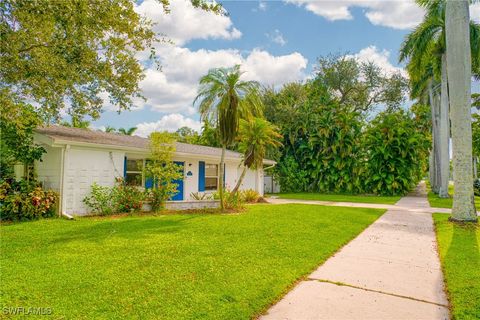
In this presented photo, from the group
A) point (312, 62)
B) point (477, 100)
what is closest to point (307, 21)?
point (312, 62)

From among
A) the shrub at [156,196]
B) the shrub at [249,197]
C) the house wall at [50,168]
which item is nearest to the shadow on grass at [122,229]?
the shrub at [156,196]

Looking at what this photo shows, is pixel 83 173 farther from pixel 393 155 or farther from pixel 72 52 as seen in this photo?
pixel 393 155

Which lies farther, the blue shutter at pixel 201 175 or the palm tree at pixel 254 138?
the blue shutter at pixel 201 175

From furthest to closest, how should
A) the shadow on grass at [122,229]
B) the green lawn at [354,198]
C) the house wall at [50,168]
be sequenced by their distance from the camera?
the green lawn at [354,198] < the house wall at [50,168] < the shadow on grass at [122,229]

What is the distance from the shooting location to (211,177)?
1580 cm

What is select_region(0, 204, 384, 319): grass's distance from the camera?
11.1 feet

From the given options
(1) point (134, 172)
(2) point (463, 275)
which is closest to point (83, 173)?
(1) point (134, 172)

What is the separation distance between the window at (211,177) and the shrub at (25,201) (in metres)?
7.41

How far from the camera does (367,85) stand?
29.3 meters

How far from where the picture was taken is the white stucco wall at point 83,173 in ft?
31.4

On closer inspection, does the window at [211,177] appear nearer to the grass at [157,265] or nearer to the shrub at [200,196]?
the shrub at [200,196]

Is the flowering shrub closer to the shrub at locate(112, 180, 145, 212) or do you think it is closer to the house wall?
the shrub at locate(112, 180, 145, 212)

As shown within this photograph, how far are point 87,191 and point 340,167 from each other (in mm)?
18586

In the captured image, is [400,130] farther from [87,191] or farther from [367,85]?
[87,191]
